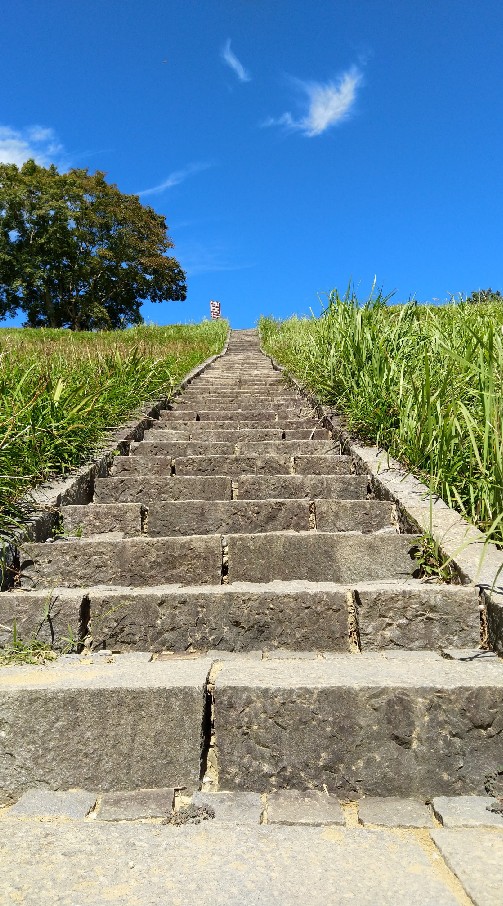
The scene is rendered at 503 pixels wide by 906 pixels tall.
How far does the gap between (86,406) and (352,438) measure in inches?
86.3

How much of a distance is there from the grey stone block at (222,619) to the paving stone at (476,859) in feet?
3.27

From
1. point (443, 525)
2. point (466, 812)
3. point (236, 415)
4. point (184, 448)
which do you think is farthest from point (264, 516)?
point (236, 415)

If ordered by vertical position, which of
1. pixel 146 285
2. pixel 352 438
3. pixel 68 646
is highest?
pixel 146 285

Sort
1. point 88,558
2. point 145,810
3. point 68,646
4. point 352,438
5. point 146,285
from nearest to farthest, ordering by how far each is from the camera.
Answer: point 145,810 → point 68,646 → point 88,558 → point 352,438 → point 146,285

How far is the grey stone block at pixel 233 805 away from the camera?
1856mm

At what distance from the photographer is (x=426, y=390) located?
3875 millimetres

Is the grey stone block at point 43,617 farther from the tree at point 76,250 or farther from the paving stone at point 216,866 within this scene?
the tree at point 76,250

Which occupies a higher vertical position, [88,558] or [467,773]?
[88,558]

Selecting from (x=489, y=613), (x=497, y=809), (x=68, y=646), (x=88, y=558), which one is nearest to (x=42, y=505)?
(x=88, y=558)

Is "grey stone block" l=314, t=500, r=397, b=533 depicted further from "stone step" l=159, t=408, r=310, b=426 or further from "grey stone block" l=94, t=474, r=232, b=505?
"stone step" l=159, t=408, r=310, b=426

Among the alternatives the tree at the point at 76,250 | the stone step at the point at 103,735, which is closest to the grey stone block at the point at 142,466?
the stone step at the point at 103,735

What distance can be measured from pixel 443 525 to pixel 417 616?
693 millimetres

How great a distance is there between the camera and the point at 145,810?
6.33 ft

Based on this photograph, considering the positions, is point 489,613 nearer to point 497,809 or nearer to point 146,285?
point 497,809
